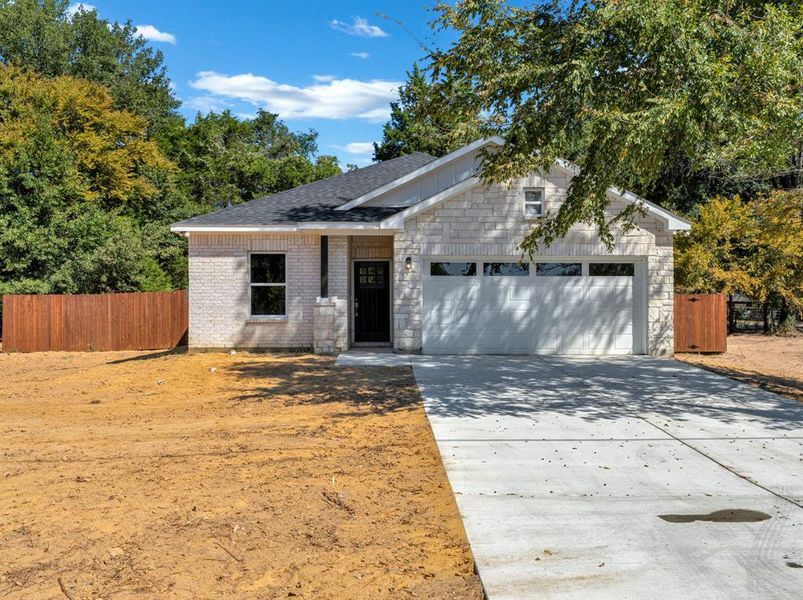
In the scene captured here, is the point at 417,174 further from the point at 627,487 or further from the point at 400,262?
the point at 627,487

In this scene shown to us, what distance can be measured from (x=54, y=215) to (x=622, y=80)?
20717 mm

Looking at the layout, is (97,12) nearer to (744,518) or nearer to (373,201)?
(373,201)

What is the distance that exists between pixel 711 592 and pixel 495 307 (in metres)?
11.7

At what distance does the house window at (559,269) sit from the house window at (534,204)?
1.25 m

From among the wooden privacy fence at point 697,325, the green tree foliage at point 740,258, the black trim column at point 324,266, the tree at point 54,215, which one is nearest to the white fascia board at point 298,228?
the black trim column at point 324,266

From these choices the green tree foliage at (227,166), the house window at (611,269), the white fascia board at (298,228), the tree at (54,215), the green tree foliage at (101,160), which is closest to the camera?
the white fascia board at (298,228)

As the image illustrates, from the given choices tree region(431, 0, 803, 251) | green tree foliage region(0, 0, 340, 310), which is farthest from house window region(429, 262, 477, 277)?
green tree foliage region(0, 0, 340, 310)

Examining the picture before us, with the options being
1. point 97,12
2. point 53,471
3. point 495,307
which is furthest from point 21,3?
point 53,471

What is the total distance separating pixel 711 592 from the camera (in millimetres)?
3670

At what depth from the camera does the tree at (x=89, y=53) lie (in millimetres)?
35062

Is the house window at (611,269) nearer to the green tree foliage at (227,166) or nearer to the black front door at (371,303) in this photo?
the black front door at (371,303)

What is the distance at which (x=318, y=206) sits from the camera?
55.4 feet

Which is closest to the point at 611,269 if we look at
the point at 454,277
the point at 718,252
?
the point at 454,277

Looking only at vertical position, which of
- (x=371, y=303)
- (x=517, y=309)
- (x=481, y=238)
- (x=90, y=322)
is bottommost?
(x=90, y=322)
